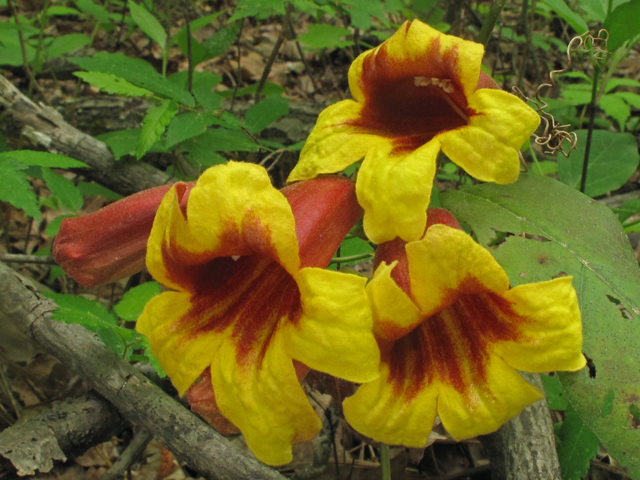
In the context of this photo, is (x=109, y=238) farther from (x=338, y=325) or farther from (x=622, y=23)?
(x=622, y=23)

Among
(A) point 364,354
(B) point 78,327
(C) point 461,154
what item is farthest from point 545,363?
(B) point 78,327

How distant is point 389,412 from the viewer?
108 cm

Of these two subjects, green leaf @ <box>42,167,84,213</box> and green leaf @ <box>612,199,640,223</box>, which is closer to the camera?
green leaf @ <box>612,199,640,223</box>

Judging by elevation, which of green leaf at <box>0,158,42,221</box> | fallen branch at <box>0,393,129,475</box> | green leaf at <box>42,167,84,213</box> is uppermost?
green leaf at <box>0,158,42,221</box>

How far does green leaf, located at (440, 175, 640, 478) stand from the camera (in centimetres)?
110

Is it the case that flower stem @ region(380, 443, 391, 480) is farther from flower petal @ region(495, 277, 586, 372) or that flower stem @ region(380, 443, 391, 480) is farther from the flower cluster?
flower petal @ region(495, 277, 586, 372)

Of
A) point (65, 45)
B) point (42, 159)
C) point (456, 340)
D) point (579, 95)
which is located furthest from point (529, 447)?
point (65, 45)

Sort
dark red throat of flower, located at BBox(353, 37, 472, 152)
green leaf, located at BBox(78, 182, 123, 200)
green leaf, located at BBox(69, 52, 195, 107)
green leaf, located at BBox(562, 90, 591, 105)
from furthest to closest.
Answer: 1. green leaf, located at BBox(562, 90, 591, 105)
2. green leaf, located at BBox(78, 182, 123, 200)
3. green leaf, located at BBox(69, 52, 195, 107)
4. dark red throat of flower, located at BBox(353, 37, 472, 152)

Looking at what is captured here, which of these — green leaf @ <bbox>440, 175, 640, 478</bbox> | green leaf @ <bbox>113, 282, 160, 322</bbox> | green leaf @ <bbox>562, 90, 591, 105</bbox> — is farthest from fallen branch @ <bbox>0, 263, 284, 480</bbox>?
green leaf @ <bbox>562, 90, 591, 105</bbox>

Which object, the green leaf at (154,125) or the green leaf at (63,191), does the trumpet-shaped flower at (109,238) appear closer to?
the green leaf at (154,125)

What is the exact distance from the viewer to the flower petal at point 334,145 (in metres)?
1.32

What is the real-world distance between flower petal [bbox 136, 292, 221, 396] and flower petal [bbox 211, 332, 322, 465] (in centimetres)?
9

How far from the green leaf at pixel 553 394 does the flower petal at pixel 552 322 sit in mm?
935

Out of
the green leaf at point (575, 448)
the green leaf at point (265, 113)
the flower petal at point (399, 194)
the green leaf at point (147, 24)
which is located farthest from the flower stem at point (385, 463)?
the green leaf at point (147, 24)
